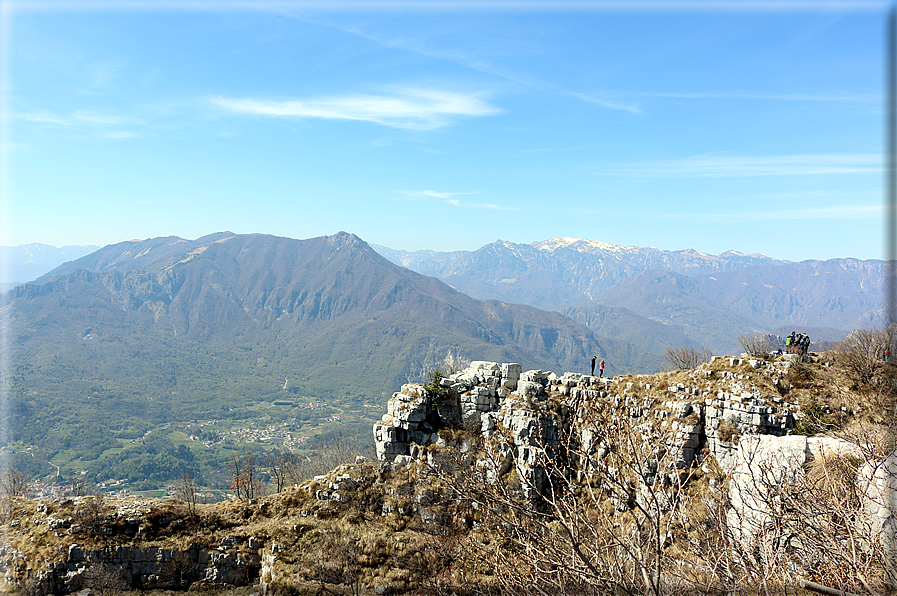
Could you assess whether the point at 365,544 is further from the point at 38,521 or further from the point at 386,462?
the point at 38,521

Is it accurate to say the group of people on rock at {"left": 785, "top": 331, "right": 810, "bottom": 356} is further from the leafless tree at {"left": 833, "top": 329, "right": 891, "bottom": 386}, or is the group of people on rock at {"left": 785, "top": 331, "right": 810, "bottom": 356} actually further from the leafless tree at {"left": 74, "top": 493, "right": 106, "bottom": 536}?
the leafless tree at {"left": 74, "top": 493, "right": 106, "bottom": 536}

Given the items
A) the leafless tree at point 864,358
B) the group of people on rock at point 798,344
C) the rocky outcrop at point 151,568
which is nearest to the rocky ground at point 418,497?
the rocky outcrop at point 151,568

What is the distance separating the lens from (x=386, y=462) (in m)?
41.7

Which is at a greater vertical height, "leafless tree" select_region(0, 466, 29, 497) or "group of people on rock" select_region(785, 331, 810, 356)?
"group of people on rock" select_region(785, 331, 810, 356)

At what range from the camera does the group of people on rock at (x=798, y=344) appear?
37219 millimetres

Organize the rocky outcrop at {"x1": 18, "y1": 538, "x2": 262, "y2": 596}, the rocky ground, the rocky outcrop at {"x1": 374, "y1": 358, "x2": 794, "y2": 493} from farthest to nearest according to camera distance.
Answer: the rocky outcrop at {"x1": 18, "y1": 538, "x2": 262, "y2": 596}
the rocky outcrop at {"x1": 374, "y1": 358, "x2": 794, "y2": 493}
the rocky ground

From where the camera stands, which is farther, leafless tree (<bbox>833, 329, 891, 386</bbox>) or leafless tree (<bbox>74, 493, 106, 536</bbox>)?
leafless tree (<bbox>74, 493, 106, 536</bbox>)

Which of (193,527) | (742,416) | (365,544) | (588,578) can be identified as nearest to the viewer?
(588,578)

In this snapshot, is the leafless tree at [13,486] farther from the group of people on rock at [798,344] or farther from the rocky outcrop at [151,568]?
the group of people on rock at [798,344]

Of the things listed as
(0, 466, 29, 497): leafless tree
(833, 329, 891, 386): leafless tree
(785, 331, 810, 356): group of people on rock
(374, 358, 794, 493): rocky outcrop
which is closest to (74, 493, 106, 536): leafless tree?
(374, 358, 794, 493): rocky outcrop

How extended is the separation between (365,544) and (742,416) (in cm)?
3027

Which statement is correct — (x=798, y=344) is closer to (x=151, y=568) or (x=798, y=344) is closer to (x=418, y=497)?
(x=418, y=497)

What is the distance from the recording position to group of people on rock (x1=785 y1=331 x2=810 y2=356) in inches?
1465

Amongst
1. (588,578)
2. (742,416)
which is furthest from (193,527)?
(742,416)
